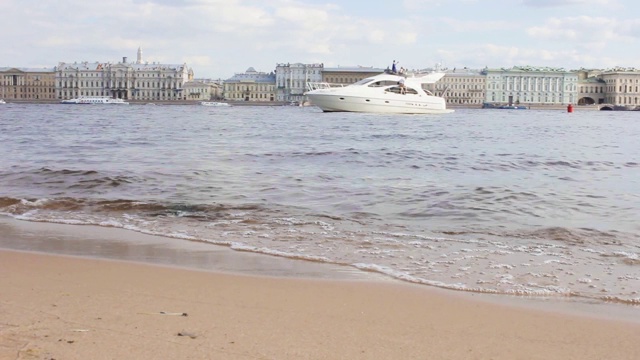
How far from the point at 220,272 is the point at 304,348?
2113 millimetres

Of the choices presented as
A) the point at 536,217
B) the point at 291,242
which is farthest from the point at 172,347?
the point at 536,217

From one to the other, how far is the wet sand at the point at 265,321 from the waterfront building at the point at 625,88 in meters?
178

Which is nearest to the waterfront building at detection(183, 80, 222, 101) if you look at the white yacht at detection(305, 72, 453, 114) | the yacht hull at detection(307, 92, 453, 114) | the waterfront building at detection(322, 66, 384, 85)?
the waterfront building at detection(322, 66, 384, 85)

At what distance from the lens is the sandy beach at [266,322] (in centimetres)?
366

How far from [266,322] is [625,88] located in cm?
18353

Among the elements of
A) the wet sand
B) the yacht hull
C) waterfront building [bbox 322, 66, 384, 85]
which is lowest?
the wet sand

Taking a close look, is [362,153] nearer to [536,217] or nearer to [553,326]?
[536,217]

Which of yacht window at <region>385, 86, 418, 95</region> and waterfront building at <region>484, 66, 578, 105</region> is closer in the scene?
yacht window at <region>385, 86, 418, 95</region>

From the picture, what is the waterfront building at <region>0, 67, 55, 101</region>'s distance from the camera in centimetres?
17250

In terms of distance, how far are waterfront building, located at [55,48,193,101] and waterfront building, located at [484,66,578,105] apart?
70.2 m

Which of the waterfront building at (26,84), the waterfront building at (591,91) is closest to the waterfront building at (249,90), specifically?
the waterfront building at (26,84)

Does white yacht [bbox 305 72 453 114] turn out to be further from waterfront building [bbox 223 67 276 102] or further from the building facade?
the building facade

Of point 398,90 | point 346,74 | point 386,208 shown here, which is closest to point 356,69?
point 346,74

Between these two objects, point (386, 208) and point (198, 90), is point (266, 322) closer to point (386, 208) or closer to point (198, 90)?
point (386, 208)
